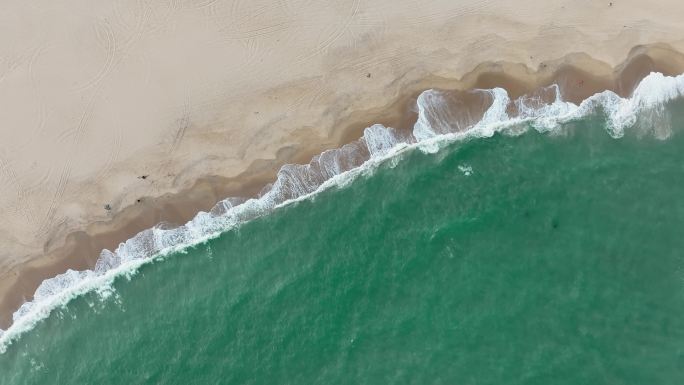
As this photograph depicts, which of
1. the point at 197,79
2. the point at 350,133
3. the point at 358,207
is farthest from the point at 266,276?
the point at 197,79

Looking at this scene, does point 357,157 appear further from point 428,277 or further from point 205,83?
point 205,83

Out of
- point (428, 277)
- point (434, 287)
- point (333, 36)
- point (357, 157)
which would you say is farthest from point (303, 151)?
point (434, 287)

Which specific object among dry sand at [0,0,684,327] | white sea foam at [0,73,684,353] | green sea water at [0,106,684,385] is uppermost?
dry sand at [0,0,684,327]

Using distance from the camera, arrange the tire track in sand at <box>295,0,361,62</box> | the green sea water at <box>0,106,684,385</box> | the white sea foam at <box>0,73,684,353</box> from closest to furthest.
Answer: the green sea water at <box>0,106,684,385</box> → the white sea foam at <box>0,73,684,353</box> → the tire track in sand at <box>295,0,361,62</box>

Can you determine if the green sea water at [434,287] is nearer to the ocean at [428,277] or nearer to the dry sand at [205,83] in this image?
the ocean at [428,277]

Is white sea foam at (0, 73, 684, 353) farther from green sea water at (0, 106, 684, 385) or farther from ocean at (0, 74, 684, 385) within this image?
green sea water at (0, 106, 684, 385)

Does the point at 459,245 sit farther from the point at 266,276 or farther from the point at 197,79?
the point at 197,79

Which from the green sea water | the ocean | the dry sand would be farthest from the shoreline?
the green sea water

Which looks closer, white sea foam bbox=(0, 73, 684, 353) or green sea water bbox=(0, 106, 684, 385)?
green sea water bbox=(0, 106, 684, 385)
